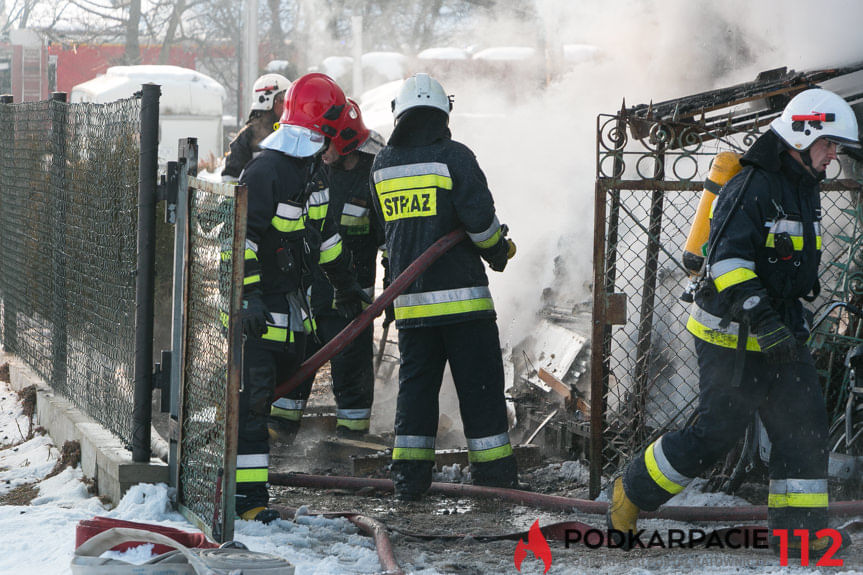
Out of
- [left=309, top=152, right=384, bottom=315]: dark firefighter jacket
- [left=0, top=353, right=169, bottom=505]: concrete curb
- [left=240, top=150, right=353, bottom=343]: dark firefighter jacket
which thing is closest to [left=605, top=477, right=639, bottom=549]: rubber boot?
[left=240, top=150, right=353, bottom=343]: dark firefighter jacket

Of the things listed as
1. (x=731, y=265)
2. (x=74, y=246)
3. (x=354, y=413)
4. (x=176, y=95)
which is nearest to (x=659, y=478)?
(x=731, y=265)

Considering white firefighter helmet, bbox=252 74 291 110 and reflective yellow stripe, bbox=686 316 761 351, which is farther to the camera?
white firefighter helmet, bbox=252 74 291 110

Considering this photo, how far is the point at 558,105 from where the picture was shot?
10766mm

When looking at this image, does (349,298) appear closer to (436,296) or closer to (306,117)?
(436,296)

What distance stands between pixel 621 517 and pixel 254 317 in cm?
188

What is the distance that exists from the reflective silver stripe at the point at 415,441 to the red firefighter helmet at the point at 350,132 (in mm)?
1792

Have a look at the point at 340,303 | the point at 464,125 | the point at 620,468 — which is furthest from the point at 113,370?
the point at 464,125

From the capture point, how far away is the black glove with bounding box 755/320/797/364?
4.03m

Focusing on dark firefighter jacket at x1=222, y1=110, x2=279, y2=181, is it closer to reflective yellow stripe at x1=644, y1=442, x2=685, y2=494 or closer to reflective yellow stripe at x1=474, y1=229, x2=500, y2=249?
reflective yellow stripe at x1=474, y1=229, x2=500, y2=249

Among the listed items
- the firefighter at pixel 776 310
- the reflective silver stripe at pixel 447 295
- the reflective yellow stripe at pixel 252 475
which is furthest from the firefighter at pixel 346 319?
the firefighter at pixel 776 310

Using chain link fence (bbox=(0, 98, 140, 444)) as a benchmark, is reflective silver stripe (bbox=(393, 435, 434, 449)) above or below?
below

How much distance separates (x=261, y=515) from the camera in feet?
14.8

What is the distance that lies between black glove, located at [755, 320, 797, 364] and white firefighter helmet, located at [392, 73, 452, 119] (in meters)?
2.11

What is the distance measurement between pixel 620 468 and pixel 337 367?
6.45 feet
